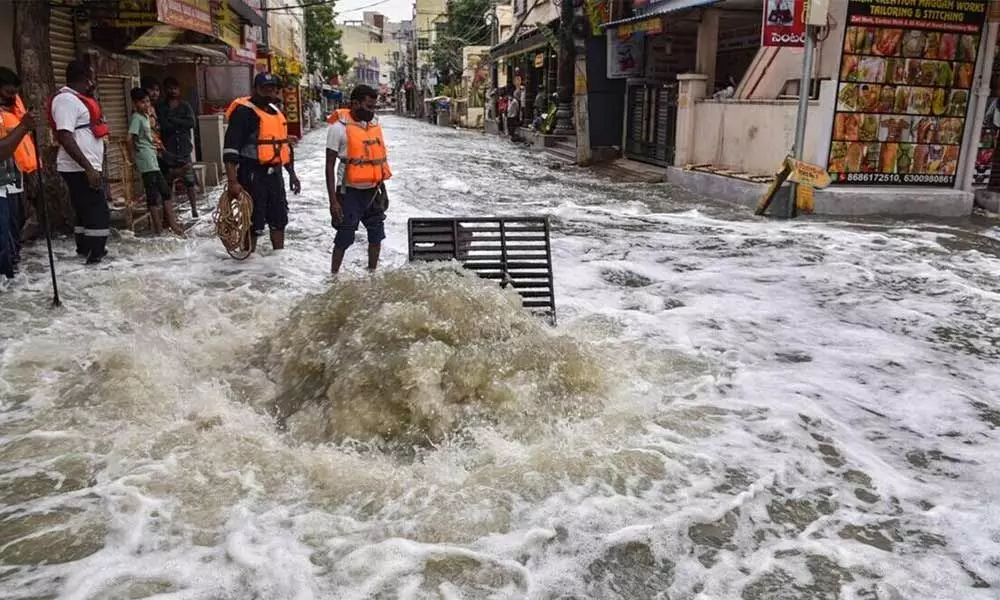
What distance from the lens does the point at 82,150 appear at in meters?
6.95

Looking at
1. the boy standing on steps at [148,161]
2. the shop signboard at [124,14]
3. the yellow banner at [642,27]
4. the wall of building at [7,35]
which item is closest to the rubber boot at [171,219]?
the boy standing on steps at [148,161]

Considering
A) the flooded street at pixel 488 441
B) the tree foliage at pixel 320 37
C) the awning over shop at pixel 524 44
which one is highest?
the tree foliage at pixel 320 37

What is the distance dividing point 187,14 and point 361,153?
19.3ft

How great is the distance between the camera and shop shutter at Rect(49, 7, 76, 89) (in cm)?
902

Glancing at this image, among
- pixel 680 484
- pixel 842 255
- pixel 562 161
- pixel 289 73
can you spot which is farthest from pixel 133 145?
pixel 289 73

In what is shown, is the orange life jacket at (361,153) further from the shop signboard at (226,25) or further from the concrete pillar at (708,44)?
the concrete pillar at (708,44)

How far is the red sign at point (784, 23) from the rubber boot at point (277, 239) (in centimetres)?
735

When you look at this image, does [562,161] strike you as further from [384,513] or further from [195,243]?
[384,513]

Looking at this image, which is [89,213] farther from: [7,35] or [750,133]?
[750,133]

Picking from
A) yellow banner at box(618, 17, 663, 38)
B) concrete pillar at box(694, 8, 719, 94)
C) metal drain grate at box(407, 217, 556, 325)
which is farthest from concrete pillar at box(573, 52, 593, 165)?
metal drain grate at box(407, 217, 556, 325)

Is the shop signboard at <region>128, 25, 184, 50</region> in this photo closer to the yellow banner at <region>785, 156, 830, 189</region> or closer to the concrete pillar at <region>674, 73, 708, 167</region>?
the yellow banner at <region>785, 156, 830, 189</region>

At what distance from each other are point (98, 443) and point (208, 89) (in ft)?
55.8

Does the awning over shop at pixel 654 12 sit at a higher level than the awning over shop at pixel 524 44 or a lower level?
lower

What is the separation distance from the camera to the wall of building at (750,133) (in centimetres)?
1199
